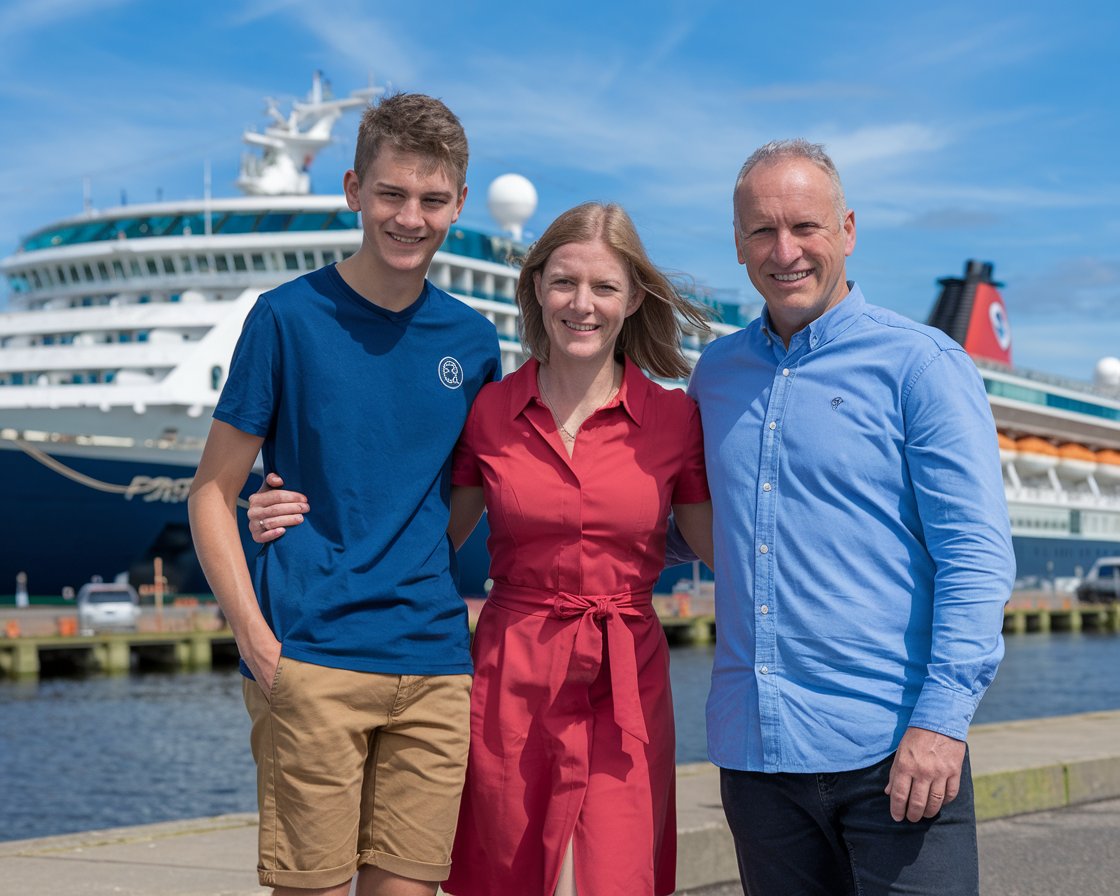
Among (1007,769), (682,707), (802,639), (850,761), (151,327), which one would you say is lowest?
(682,707)

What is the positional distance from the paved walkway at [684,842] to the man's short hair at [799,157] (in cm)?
287

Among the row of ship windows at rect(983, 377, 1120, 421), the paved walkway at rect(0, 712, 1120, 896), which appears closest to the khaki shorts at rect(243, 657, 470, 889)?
the paved walkway at rect(0, 712, 1120, 896)

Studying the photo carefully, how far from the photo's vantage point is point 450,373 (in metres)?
3.17

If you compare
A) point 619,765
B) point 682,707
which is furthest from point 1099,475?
point 619,765

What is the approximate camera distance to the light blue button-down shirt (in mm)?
2689

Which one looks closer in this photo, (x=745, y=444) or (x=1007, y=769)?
(x=745, y=444)

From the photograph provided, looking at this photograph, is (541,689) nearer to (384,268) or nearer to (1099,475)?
(384,268)

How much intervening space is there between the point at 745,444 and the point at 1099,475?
2069 inches

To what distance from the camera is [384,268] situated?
310cm

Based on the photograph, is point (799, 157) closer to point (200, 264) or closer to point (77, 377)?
point (77, 377)

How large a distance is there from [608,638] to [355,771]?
0.59m

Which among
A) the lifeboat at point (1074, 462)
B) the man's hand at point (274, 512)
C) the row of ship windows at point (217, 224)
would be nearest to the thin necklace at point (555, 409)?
the man's hand at point (274, 512)

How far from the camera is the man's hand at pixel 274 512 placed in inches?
118

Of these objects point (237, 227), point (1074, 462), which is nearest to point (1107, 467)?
point (1074, 462)
